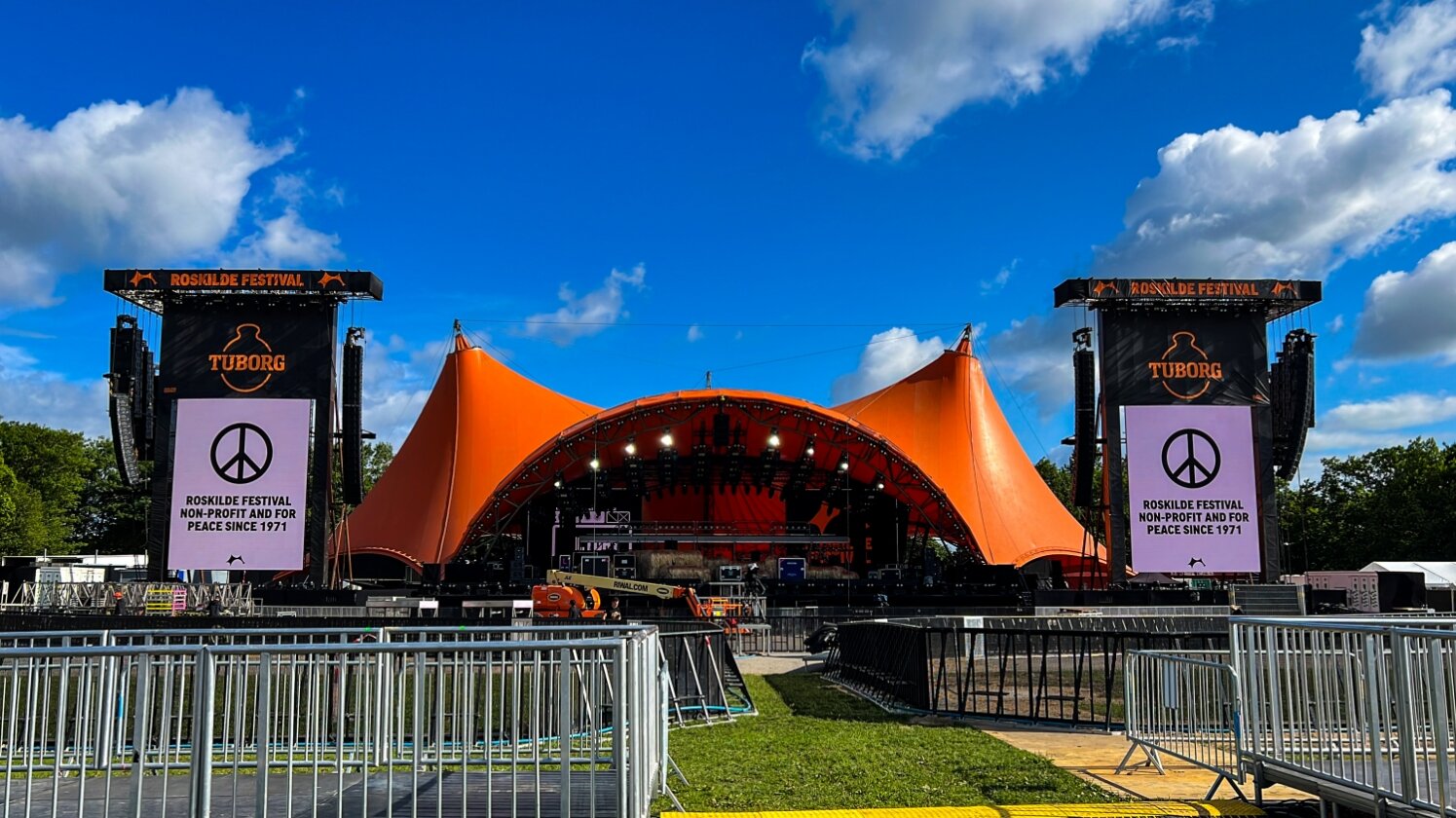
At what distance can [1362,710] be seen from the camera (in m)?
7.05

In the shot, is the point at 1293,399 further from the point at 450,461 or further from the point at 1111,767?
the point at 450,461

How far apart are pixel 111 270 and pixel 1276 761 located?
3645 centimetres

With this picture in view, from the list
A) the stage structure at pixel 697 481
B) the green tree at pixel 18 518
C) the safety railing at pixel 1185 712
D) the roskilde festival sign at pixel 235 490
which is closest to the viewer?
the safety railing at pixel 1185 712

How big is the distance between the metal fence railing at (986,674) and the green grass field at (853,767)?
120cm

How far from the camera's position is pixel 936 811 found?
763 cm

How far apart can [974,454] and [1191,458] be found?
52.6 ft

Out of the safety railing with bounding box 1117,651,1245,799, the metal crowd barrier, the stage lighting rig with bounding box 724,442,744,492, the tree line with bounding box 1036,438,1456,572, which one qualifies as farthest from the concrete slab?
the tree line with bounding box 1036,438,1456,572

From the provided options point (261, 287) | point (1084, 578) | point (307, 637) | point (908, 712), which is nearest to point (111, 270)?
point (261, 287)

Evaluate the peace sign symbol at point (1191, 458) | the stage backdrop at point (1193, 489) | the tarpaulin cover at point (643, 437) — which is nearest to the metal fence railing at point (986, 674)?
the stage backdrop at point (1193, 489)

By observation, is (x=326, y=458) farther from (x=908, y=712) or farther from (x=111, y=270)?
(x=908, y=712)

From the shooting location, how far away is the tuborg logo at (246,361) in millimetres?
35188

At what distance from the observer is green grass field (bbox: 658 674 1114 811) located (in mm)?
8570

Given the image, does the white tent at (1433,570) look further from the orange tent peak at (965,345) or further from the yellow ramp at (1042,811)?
the yellow ramp at (1042,811)

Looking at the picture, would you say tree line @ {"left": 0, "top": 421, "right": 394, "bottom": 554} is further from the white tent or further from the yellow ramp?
the white tent
